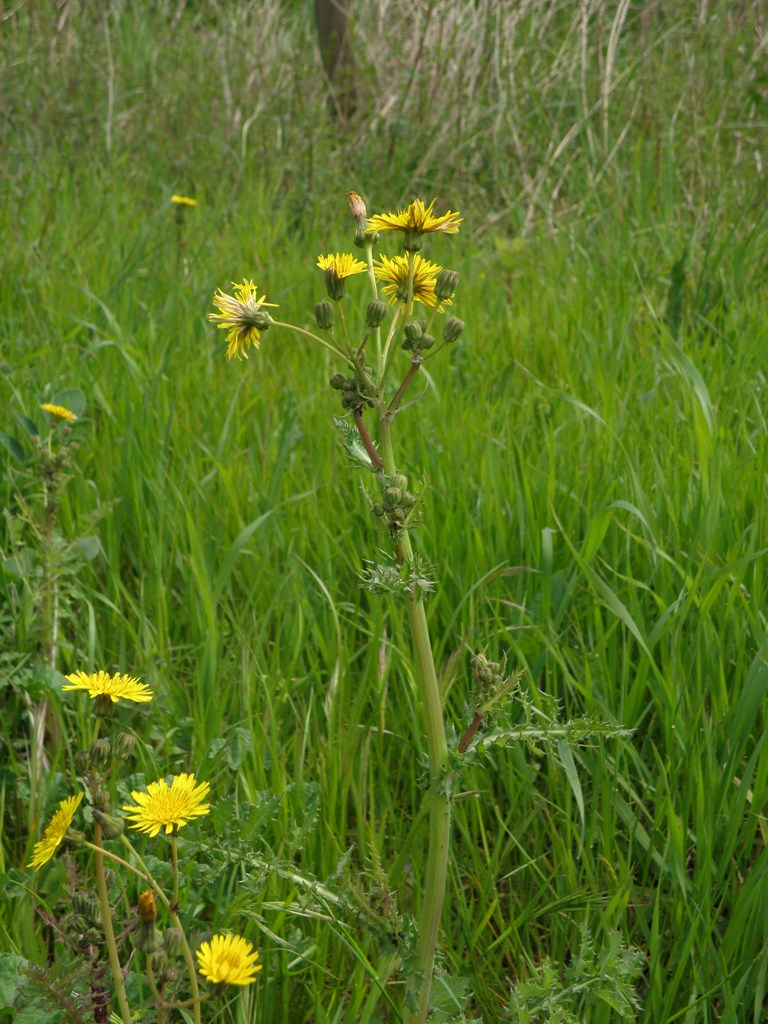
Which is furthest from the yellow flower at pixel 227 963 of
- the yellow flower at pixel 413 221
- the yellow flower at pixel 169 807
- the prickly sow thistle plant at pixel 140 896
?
the yellow flower at pixel 413 221

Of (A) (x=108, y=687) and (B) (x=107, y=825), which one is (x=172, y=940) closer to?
(B) (x=107, y=825)

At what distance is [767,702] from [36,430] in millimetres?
1453

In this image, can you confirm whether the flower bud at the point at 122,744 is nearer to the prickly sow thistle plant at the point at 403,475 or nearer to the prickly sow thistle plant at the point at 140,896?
the prickly sow thistle plant at the point at 140,896

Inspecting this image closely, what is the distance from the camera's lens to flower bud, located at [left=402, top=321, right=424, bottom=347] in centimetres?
99

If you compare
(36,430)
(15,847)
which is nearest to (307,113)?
(36,430)

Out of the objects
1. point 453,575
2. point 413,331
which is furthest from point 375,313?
point 453,575

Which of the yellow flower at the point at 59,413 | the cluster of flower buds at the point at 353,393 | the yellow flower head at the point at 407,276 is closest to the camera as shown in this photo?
the cluster of flower buds at the point at 353,393

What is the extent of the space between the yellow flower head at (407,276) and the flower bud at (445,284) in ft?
0.06

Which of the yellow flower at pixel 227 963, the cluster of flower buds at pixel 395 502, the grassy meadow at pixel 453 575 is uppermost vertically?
the cluster of flower buds at pixel 395 502

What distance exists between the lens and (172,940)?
2.71 ft

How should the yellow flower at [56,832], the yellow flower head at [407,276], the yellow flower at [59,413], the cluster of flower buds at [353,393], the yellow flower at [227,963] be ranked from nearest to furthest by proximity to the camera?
the yellow flower at [227,963] < the yellow flower at [56,832] < the cluster of flower buds at [353,393] < the yellow flower head at [407,276] < the yellow flower at [59,413]

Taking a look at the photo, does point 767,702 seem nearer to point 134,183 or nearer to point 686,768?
point 686,768

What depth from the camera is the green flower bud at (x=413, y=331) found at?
3.24ft

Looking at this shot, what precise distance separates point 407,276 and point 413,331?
0.28ft
